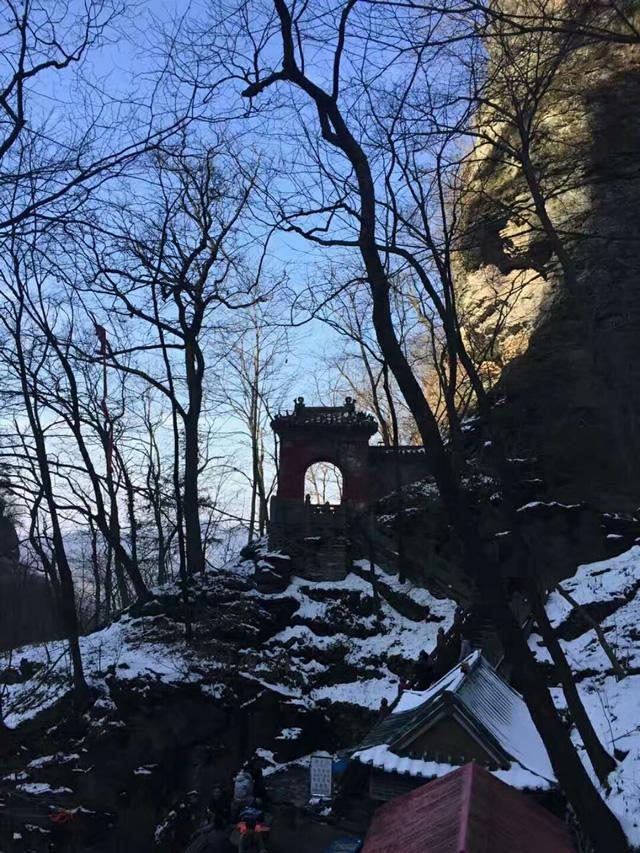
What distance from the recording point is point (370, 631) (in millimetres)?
20641

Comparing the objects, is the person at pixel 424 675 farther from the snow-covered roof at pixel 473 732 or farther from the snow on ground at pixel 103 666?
the snow on ground at pixel 103 666

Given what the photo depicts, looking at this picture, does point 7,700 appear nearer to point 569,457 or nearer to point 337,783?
point 337,783

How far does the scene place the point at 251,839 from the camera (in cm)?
1125

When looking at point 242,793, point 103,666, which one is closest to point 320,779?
point 242,793

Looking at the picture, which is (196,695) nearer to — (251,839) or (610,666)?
(251,839)

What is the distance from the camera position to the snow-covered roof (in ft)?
31.1

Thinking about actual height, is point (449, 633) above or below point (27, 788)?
above

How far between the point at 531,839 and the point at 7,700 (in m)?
15.3

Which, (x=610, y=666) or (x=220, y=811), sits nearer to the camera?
(x=220, y=811)

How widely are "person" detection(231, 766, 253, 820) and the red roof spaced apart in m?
5.09

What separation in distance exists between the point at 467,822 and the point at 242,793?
310 inches

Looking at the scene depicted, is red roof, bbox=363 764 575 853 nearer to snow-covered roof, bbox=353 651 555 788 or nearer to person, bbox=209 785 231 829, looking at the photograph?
snow-covered roof, bbox=353 651 555 788

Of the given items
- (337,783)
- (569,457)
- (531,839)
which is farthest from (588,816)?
(569,457)

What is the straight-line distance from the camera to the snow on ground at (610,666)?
27.5ft
